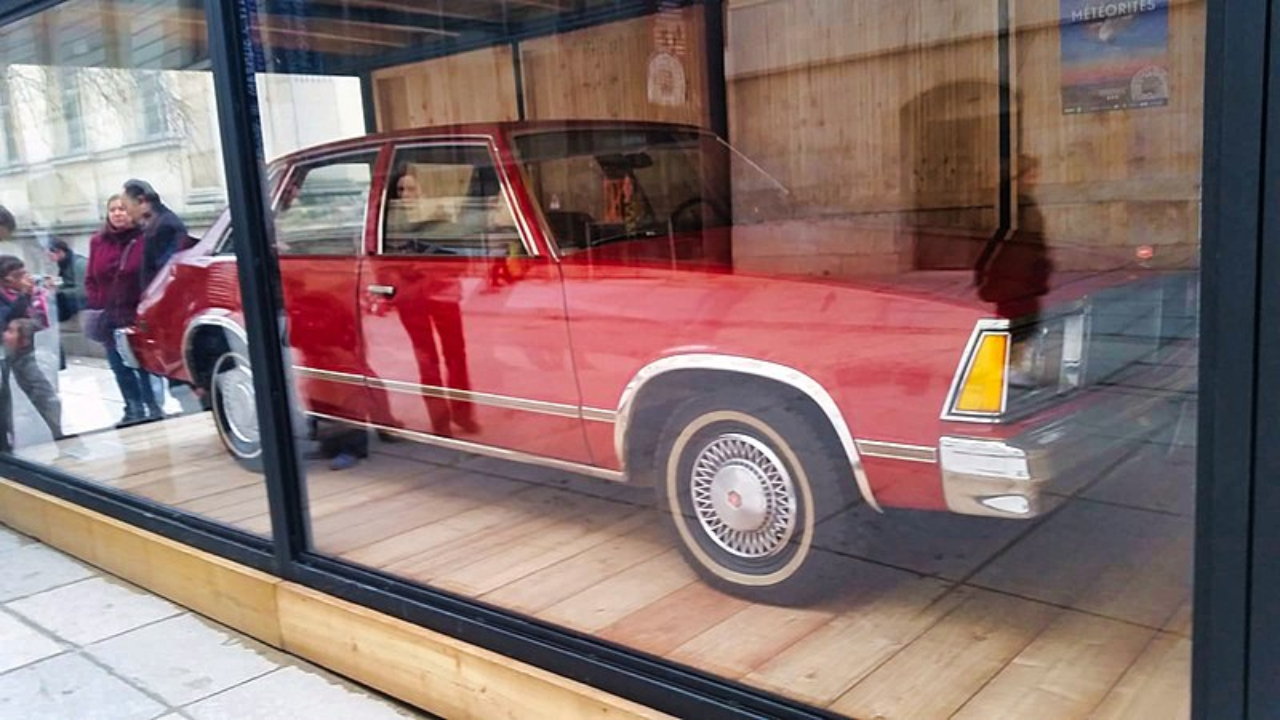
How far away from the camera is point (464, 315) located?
10.8 ft

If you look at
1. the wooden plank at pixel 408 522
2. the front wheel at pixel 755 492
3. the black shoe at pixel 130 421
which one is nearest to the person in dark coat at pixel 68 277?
the black shoe at pixel 130 421

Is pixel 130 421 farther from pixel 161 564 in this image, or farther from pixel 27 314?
pixel 161 564

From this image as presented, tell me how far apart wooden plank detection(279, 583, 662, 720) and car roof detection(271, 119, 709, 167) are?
148 centimetres

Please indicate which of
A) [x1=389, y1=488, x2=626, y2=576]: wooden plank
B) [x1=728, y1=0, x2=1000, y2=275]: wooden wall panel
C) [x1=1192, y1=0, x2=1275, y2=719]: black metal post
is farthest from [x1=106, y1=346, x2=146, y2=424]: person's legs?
[x1=1192, y1=0, x2=1275, y2=719]: black metal post

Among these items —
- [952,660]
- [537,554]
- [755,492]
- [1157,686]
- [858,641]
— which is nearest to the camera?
[1157,686]

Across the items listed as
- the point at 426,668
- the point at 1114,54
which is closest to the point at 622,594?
the point at 426,668

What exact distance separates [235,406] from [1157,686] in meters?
3.47

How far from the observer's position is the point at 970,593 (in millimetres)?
2570

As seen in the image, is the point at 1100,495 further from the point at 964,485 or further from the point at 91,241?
the point at 91,241

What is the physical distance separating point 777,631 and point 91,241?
3.78m

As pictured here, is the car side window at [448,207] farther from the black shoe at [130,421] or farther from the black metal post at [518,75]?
the black shoe at [130,421]

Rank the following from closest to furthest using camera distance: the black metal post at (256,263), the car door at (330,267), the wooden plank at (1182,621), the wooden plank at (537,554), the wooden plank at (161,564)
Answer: the wooden plank at (1182,621) → the wooden plank at (537,554) → the black metal post at (256,263) → the wooden plank at (161,564) → the car door at (330,267)

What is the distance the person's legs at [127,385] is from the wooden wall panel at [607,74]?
2364 mm

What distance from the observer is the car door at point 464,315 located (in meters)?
3.11
